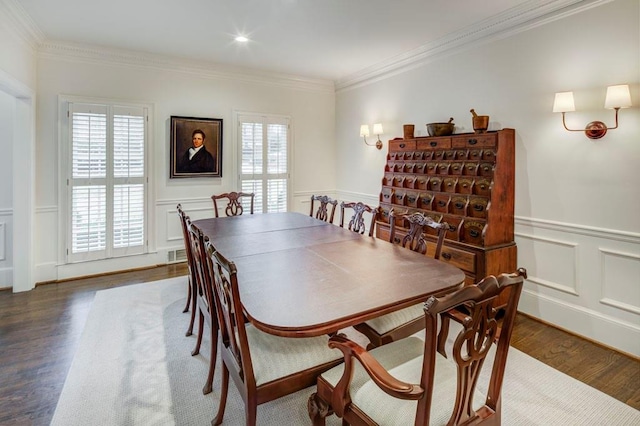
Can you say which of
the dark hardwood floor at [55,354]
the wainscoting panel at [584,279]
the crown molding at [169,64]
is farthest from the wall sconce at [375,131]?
the dark hardwood floor at [55,354]

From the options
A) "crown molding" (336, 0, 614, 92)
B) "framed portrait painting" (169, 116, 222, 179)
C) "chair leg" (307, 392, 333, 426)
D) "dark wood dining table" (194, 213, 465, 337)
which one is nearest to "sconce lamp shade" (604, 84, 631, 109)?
"crown molding" (336, 0, 614, 92)

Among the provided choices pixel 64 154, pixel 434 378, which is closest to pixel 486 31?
pixel 434 378

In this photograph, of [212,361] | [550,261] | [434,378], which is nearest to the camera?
[434,378]

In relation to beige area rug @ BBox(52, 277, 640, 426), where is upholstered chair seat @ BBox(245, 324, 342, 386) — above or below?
above

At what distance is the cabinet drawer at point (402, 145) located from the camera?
3.97m

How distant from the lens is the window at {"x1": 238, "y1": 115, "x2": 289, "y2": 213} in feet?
17.0

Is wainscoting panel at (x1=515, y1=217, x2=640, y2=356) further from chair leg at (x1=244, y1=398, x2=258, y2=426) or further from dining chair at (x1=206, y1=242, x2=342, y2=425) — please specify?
chair leg at (x1=244, y1=398, x2=258, y2=426)

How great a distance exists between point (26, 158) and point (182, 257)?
6.72ft

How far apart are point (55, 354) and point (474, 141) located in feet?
12.7

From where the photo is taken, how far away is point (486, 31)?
3.41m

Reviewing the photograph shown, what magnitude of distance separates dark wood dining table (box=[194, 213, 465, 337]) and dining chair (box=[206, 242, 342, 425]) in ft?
0.36

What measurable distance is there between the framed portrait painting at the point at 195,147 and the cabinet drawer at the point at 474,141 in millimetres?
3137

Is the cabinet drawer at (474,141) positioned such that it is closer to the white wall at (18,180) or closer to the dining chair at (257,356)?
the dining chair at (257,356)

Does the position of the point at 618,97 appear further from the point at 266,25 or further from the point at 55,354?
the point at 55,354
